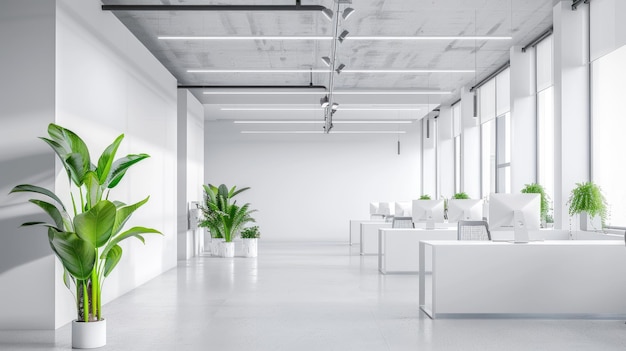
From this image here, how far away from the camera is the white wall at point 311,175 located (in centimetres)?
2073

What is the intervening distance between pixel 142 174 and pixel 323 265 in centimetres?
414

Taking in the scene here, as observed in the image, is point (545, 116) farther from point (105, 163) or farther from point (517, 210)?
Answer: point (105, 163)

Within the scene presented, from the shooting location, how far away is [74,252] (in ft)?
17.7

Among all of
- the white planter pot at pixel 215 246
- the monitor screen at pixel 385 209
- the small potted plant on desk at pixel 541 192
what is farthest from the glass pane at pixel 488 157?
the white planter pot at pixel 215 246

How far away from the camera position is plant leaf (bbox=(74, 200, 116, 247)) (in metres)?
5.31

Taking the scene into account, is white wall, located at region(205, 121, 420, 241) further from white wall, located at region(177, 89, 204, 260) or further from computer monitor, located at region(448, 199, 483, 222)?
computer monitor, located at region(448, 199, 483, 222)

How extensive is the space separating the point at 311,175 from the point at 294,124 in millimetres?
2173

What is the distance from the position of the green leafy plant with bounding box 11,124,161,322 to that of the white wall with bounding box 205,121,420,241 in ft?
48.1

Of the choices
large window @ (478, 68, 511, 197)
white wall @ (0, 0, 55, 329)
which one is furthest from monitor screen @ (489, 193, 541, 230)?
large window @ (478, 68, 511, 197)

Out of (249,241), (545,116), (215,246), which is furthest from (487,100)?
(215,246)

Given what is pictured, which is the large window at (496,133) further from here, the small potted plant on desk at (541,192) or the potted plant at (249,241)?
the potted plant at (249,241)

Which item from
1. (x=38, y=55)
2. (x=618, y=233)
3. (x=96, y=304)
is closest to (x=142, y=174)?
(x=38, y=55)

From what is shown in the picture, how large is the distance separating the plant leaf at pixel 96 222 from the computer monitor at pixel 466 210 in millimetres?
5471

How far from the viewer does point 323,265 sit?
41.1ft
